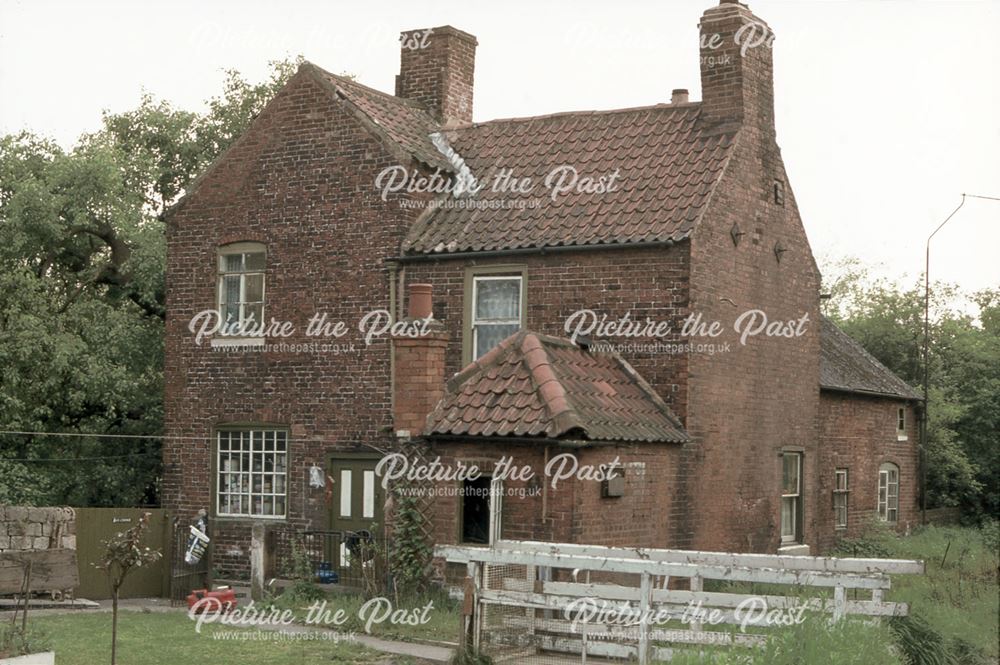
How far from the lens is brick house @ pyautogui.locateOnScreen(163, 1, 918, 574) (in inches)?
759

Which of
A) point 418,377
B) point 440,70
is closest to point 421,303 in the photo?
point 418,377

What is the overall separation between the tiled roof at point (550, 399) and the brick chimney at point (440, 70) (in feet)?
24.1

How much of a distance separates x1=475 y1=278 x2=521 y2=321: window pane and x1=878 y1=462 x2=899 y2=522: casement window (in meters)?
11.2

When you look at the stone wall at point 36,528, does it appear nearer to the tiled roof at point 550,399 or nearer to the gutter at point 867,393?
the tiled roof at point 550,399

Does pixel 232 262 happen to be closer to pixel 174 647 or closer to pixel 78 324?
pixel 78 324

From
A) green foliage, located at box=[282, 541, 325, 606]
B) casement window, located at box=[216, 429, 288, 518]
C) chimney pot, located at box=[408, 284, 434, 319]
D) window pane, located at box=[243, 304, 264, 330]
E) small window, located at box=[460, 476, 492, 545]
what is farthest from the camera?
window pane, located at box=[243, 304, 264, 330]

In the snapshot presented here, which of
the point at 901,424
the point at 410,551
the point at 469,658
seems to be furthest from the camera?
the point at 901,424

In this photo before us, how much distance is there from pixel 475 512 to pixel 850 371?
11807 millimetres

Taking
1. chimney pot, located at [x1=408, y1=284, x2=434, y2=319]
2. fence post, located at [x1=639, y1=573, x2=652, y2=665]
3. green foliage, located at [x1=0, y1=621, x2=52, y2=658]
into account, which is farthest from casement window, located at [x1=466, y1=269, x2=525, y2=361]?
green foliage, located at [x1=0, y1=621, x2=52, y2=658]

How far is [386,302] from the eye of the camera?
2219 centimetres

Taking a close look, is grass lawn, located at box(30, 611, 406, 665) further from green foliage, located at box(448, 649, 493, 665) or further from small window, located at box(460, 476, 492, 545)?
small window, located at box(460, 476, 492, 545)

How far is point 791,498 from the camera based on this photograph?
2409 centimetres

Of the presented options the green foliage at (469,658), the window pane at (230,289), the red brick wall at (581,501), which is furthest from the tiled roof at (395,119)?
the green foliage at (469,658)

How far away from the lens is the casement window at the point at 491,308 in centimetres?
2162
